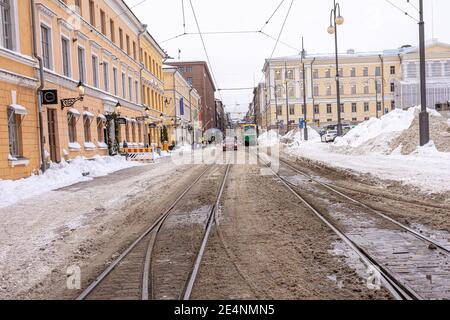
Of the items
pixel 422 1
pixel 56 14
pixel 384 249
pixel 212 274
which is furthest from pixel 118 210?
pixel 422 1

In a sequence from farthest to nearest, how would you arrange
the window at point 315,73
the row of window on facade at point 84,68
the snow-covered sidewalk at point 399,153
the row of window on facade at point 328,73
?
the window at point 315,73 → the row of window on facade at point 328,73 → the row of window on facade at point 84,68 → the snow-covered sidewalk at point 399,153

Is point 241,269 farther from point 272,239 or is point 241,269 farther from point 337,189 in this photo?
point 337,189

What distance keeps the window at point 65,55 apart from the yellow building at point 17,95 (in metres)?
4.55

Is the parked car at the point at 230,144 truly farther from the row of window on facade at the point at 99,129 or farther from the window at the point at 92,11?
the window at the point at 92,11

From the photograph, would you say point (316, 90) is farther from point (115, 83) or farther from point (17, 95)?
point (17, 95)

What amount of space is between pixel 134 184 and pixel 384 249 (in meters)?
10.7

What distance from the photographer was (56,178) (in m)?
16.1

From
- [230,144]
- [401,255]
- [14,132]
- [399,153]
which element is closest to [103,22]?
[14,132]

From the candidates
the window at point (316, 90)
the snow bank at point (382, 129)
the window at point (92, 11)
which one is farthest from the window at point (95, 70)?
the window at point (316, 90)

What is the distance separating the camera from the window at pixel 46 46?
1875cm

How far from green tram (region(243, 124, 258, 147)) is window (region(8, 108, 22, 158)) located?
42.9m

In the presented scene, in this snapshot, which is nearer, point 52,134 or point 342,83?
point 52,134

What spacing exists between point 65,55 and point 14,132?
23.5ft

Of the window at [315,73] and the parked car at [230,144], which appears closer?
the parked car at [230,144]
